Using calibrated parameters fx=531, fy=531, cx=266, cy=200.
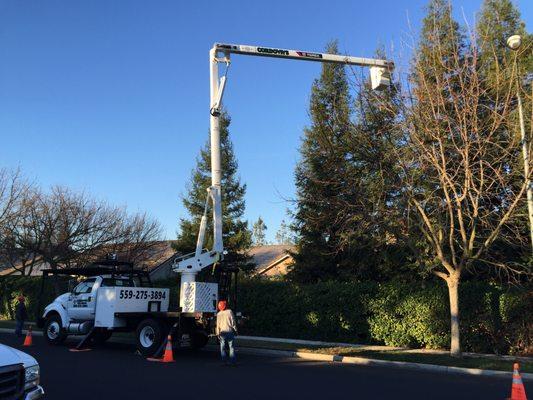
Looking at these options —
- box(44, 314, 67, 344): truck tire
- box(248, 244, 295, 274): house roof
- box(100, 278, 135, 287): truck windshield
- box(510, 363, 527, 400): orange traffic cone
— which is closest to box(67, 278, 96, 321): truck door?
box(100, 278, 135, 287): truck windshield

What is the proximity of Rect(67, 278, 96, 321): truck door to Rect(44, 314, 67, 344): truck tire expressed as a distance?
619 millimetres

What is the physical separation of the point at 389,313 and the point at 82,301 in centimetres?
1075

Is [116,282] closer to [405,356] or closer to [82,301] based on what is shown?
[82,301]

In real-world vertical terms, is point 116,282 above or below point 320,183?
below

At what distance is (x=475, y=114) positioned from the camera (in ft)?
49.6

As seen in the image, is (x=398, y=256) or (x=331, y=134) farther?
(x=398, y=256)

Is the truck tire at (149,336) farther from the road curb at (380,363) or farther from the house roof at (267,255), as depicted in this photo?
the house roof at (267,255)

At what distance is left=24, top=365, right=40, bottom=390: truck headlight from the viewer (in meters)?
5.51

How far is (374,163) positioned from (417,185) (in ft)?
5.26

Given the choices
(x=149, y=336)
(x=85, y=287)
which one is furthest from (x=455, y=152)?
(x=85, y=287)

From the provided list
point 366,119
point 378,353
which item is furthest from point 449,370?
point 366,119

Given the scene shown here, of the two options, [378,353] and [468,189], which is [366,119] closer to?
[468,189]

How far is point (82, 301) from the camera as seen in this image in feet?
58.7

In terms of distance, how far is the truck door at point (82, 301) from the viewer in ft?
57.8
